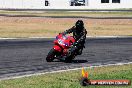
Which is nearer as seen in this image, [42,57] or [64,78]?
[64,78]

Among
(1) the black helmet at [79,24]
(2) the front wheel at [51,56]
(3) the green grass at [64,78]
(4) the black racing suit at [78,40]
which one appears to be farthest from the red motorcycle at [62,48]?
(3) the green grass at [64,78]

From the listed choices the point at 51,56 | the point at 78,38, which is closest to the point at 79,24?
the point at 78,38

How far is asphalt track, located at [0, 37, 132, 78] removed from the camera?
16.6 metres

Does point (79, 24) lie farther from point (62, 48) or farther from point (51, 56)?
point (51, 56)

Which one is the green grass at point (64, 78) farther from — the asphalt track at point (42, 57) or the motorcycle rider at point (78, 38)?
the motorcycle rider at point (78, 38)

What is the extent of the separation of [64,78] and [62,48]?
13.6 feet

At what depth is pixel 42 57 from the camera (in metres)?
19.8

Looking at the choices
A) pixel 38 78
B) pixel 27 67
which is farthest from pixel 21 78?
pixel 27 67

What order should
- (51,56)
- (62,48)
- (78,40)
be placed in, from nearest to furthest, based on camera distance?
(78,40) < (62,48) < (51,56)

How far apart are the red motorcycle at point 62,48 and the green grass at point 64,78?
1863 mm

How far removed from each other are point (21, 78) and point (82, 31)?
459cm

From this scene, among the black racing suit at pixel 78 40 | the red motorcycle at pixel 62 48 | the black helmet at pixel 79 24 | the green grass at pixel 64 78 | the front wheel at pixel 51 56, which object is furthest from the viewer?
the front wheel at pixel 51 56

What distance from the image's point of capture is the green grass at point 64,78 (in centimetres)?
1277

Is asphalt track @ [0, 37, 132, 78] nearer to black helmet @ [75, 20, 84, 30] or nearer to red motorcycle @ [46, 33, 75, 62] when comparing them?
red motorcycle @ [46, 33, 75, 62]
